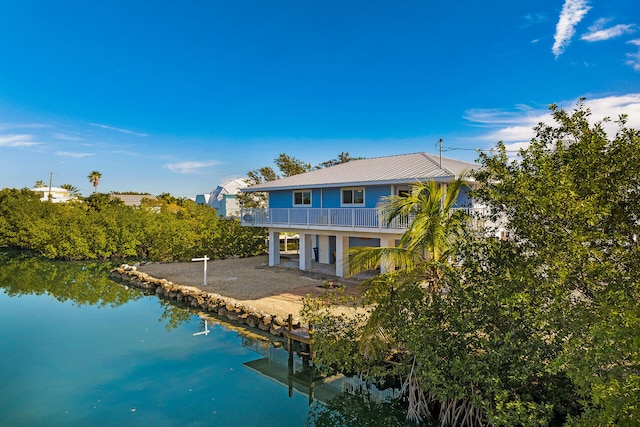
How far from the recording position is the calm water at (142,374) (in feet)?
Answer: 27.9

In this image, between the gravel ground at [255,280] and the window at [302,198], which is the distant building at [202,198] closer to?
the gravel ground at [255,280]

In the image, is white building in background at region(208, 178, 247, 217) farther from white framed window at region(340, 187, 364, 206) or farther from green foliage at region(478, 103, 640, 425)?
green foliage at region(478, 103, 640, 425)

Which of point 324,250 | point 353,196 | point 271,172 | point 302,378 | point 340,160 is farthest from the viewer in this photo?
point 340,160

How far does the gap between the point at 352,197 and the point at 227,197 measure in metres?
43.8

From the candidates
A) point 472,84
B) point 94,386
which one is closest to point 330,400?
point 94,386

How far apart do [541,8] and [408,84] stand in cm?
1098

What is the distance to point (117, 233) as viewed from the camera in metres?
32.6

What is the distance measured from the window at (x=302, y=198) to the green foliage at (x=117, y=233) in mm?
8081

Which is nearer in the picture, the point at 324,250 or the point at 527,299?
the point at 527,299

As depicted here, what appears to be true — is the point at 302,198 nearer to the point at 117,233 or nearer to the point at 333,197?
the point at 333,197

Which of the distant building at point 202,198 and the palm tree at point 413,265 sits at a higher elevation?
the distant building at point 202,198

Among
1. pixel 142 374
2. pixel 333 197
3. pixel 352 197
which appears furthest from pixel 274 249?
pixel 142 374

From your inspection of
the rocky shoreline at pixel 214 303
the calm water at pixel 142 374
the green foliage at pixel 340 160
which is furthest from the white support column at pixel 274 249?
the green foliage at pixel 340 160

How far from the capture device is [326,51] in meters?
25.8
